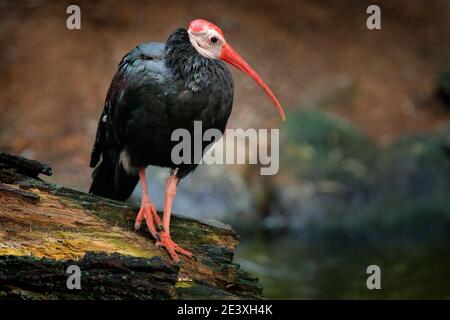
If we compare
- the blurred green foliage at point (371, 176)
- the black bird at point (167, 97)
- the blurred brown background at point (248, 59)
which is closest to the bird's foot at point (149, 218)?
the black bird at point (167, 97)

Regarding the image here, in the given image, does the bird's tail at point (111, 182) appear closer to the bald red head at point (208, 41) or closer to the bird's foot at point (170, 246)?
the bird's foot at point (170, 246)

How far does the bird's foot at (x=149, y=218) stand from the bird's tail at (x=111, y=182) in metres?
0.42

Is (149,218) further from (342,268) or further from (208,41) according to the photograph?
(342,268)

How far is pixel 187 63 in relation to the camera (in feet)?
17.5

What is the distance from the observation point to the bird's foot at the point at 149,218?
549cm

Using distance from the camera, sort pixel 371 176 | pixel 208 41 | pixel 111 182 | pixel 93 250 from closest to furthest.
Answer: pixel 93 250 < pixel 208 41 < pixel 111 182 < pixel 371 176

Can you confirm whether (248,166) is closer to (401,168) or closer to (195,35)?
(401,168)

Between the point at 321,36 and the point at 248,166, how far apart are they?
12.2 ft

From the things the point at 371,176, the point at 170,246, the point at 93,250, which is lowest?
the point at 93,250

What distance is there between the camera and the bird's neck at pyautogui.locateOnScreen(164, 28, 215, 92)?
5.30m

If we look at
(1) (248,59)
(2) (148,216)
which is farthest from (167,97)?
(1) (248,59)

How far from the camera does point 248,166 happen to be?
1064 cm

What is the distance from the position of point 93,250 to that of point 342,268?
5120 millimetres

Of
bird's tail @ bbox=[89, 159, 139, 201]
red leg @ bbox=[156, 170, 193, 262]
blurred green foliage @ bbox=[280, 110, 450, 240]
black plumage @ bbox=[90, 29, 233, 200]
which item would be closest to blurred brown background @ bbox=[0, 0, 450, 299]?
blurred green foliage @ bbox=[280, 110, 450, 240]
